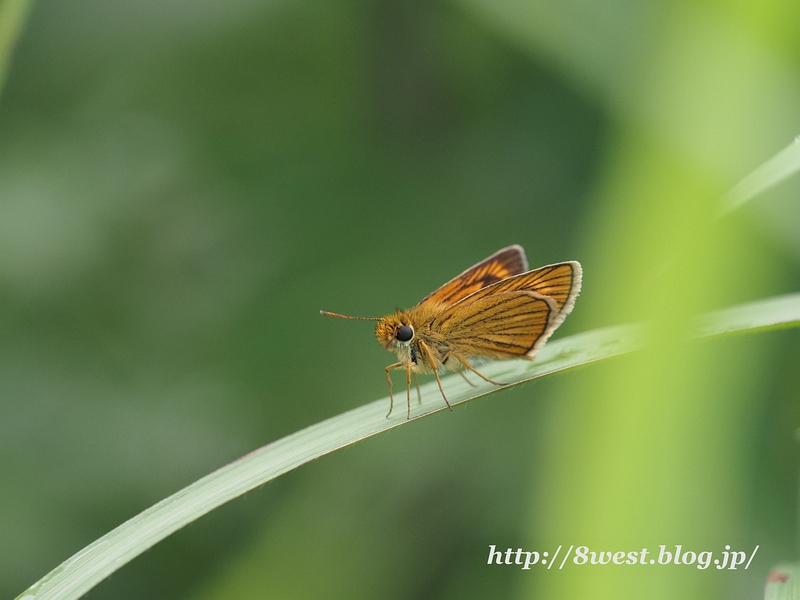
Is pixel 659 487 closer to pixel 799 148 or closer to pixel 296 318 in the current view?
pixel 799 148

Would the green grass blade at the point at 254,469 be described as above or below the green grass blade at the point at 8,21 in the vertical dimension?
below

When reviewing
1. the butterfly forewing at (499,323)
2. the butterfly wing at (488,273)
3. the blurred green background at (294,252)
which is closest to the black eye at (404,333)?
the butterfly forewing at (499,323)

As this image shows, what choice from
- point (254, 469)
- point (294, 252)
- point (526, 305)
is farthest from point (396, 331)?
point (294, 252)

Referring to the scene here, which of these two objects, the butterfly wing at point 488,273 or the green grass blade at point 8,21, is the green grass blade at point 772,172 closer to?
the butterfly wing at point 488,273

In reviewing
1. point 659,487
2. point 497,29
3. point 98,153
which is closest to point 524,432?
point 497,29

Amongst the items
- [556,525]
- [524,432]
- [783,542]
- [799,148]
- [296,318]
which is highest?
[296,318]

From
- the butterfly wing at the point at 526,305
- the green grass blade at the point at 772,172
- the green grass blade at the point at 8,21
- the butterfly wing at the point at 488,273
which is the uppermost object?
the green grass blade at the point at 8,21

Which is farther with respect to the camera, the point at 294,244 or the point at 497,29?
the point at 294,244

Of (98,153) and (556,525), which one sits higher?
(98,153)
